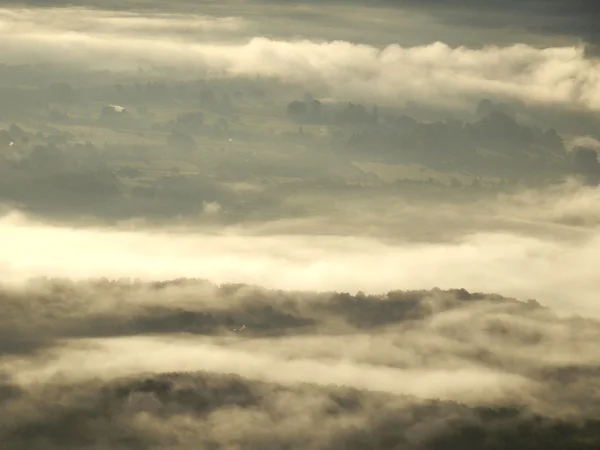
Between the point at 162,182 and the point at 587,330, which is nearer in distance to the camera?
the point at 587,330

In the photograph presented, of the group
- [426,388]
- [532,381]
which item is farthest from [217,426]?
[532,381]

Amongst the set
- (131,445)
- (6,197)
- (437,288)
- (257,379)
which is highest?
(6,197)

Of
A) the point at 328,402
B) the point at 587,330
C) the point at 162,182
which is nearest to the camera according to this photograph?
the point at 587,330

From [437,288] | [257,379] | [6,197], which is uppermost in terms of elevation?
[6,197]

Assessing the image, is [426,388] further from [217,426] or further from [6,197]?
[6,197]

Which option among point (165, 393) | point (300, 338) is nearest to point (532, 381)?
point (300, 338)

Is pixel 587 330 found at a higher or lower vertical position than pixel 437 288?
lower

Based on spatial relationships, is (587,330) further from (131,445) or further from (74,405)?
(74,405)

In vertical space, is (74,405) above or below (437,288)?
below

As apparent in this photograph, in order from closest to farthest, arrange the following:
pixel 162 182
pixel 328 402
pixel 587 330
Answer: pixel 587 330
pixel 328 402
pixel 162 182
